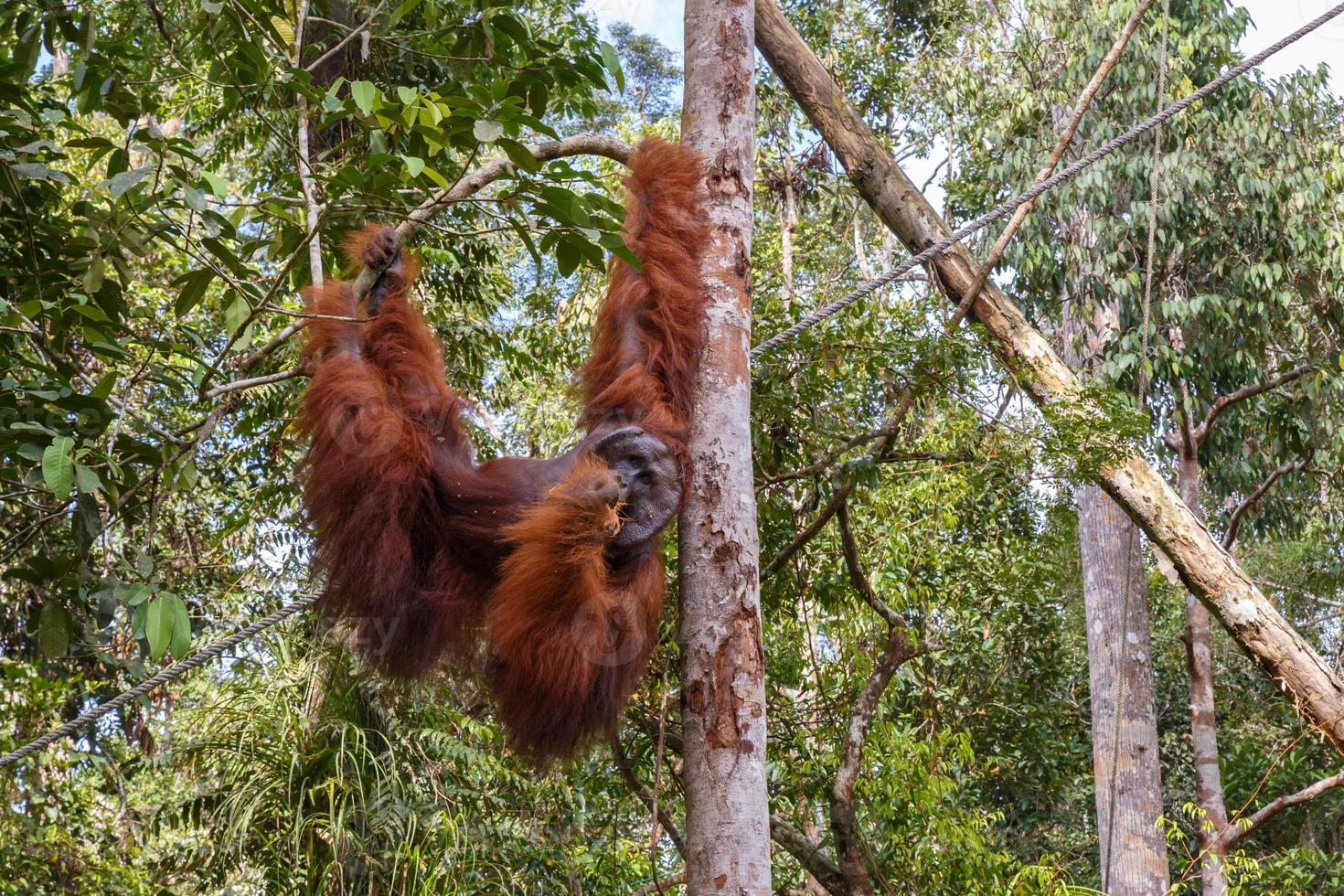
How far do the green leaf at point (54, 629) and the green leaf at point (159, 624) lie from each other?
16.6 inches

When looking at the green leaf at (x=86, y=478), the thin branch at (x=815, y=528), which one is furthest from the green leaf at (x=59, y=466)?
the thin branch at (x=815, y=528)

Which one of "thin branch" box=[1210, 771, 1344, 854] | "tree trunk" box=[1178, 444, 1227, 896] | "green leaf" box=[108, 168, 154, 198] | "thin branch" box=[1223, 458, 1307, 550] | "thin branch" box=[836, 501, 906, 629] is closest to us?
"green leaf" box=[108, 168, 154, 198]

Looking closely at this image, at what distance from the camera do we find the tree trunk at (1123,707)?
25.6 feet

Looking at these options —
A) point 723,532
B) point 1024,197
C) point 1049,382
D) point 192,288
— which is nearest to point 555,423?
point 1049,382

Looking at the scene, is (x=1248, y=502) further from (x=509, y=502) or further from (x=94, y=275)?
(x=94, y=275)

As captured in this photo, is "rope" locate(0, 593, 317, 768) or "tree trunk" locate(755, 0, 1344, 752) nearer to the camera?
"rope" locate(0, 593, 317, 768)

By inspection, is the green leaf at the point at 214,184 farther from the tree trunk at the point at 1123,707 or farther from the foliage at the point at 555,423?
the tree trunk at the point at 1123,707

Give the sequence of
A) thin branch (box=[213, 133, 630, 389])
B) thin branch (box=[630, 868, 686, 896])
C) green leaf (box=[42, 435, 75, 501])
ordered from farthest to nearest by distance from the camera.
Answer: thin branch (box=[630, 868, 686, 896])
thin branch (box=[213, 133, 630, 389])
green leaf (box=[42, 435, 75, 501])

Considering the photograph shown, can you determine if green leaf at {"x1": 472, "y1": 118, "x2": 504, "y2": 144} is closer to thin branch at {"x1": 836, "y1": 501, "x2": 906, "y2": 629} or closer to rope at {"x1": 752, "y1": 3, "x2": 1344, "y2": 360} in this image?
rope at {"x1": 752, "y1": 3, "x2": 1344, "y2": 360}

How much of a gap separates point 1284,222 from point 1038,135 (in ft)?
5.64

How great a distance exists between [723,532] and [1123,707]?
21.7 feet

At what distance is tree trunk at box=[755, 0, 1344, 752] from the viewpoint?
3387 millimetres

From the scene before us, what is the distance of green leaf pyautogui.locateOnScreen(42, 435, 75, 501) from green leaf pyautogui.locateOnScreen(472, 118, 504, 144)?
3.03 feet

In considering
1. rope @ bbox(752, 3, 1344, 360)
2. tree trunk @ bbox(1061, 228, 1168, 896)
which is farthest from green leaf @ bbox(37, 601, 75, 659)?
tree trunk @ bbox(1061, 228, 1168, 896)
